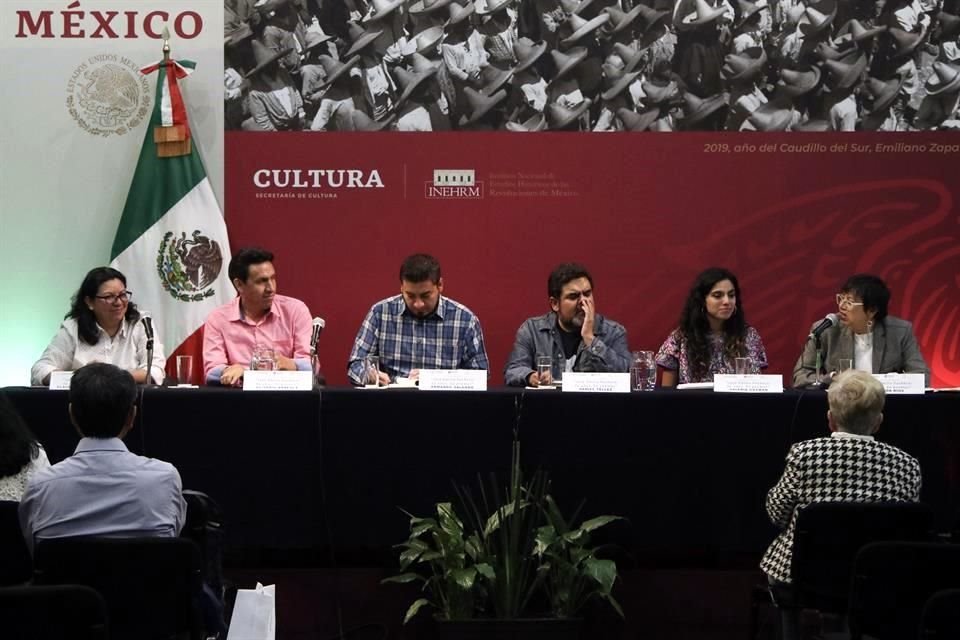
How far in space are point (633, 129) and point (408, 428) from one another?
2.34 m

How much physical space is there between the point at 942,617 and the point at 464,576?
156 centimetres

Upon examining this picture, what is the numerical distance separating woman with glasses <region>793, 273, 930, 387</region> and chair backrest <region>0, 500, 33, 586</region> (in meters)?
2.96

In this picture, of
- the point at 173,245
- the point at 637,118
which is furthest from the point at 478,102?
the point at 173,245

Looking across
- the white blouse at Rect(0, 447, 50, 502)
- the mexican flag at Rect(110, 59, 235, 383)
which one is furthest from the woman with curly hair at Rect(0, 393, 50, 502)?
the mexican flag at Rect(110, 59, 235, 383)

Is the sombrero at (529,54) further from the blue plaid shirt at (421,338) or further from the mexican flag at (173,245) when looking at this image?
the mexican flag at (173,245)

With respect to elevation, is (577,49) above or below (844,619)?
above

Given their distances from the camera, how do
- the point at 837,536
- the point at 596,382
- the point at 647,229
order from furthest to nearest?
the point at 647,229 < the point at 596,382 < the point at 837,536

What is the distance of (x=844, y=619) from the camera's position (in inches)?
145

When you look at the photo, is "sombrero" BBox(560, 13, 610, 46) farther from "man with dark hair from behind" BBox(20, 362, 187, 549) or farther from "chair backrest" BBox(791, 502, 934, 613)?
"man with dark hair from behind" BBox(20, 362, 187, 549)

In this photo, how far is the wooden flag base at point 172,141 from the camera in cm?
557

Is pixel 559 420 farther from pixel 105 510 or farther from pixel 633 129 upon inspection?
pixel 633 129

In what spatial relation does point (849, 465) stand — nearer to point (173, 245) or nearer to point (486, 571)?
point (486, 571)

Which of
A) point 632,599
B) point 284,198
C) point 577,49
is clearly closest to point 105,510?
point 632,599

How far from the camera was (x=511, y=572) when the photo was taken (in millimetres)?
3701
